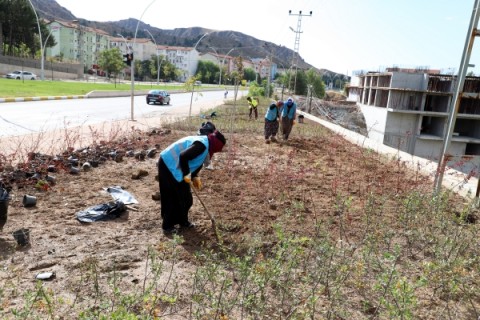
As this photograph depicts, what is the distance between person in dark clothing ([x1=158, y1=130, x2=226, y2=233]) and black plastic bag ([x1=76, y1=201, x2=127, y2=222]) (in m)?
0.75

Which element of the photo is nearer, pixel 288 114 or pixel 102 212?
pixel 102 212

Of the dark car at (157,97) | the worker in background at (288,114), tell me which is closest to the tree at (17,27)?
the dark car at (157,97)

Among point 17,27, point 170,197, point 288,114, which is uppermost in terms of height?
point 17,27

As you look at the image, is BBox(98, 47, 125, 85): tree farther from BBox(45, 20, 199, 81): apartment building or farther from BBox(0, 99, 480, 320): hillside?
BBox(0, 99, 480, 320): hillside

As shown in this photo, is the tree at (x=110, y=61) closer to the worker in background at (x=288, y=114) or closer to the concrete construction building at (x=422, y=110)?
the concrete construction building at (x=422, y=110)

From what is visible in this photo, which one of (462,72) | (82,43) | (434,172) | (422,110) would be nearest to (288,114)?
(434,172)

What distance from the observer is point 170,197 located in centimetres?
425

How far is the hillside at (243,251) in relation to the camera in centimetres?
281

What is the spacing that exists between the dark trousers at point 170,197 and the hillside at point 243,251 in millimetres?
206

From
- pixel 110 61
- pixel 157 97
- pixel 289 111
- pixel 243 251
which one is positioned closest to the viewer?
pixel 243 251

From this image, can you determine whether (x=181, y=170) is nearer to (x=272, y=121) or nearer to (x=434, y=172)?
(x=434, y=172)

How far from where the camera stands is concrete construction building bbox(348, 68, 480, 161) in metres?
40.8

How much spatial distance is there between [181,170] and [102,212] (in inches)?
49.1

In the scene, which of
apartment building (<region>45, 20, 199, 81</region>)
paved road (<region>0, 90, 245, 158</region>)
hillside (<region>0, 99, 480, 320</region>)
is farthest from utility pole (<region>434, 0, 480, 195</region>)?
apartment building (<region>45, 20, 199, 81</region>)
